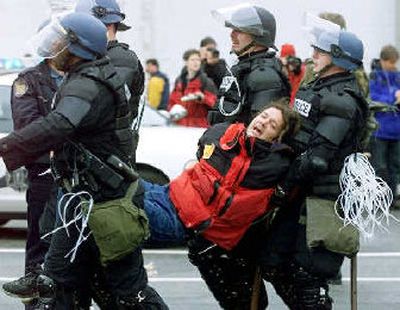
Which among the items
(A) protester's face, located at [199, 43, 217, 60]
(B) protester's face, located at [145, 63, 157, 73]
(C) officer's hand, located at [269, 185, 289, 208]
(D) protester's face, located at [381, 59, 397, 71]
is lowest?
(B) protester's face, located at [145, 63, 157, 73]

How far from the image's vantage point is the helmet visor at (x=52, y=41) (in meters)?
6.76

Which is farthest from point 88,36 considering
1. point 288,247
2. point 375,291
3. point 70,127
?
point 375,291

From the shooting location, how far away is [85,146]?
6.77 metres

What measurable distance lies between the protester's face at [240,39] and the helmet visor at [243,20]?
0.11 feet

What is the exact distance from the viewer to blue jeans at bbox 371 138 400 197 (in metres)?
14.3

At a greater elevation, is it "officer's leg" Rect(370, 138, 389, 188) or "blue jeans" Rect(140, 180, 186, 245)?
"blue jeans" Rect(140, 180, 186, 245)

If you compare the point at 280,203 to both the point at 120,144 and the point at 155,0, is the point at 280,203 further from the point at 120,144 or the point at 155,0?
the point at 155,0

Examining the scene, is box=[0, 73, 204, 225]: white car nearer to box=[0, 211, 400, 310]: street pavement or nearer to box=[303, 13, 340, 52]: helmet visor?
box=[0, 211, 400, 310]: street pavement

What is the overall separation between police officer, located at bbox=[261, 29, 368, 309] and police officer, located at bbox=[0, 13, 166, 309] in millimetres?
759

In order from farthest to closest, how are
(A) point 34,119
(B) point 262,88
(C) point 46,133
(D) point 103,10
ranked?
(A) point 34,119 < (D) point 103,10 < (B) point 262,88 < (C) point 46,133

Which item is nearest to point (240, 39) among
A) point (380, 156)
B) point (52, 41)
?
point (52, 41)

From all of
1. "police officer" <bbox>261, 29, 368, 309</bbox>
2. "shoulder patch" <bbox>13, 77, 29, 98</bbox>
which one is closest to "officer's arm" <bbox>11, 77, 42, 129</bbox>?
"shoulder patch" <bbox>13, 77, 29, 98</bbox>

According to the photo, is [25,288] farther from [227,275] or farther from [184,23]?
[184,23]

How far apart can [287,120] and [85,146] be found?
109cm
